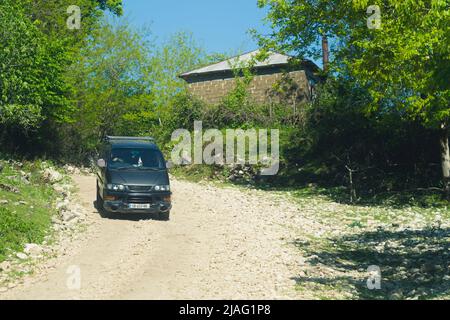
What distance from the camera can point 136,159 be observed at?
1669 cm

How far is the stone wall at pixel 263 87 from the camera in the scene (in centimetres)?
3453

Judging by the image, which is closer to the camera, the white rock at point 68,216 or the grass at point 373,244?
the grass at point 373,244

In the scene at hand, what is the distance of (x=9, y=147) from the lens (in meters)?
26.2

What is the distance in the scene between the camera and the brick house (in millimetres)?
34531

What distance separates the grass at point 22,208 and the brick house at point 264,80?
15.9 m

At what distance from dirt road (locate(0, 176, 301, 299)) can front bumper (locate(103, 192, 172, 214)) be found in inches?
15.0

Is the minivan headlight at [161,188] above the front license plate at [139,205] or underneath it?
above

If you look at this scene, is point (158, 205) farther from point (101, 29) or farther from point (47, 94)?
point (101, 29)

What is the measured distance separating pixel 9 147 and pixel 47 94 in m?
3.10

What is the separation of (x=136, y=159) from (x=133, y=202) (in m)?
1.61

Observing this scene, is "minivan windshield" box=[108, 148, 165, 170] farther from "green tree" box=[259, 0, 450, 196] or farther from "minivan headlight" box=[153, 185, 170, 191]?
"green tree" box=[259, 0, 450, 196]

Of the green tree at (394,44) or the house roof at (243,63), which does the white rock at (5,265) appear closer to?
the green tree at (394,44)

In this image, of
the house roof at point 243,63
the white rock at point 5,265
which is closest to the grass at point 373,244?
the white rock at point 5,265

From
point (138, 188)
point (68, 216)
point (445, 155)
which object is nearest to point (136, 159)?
point (138, 188)
